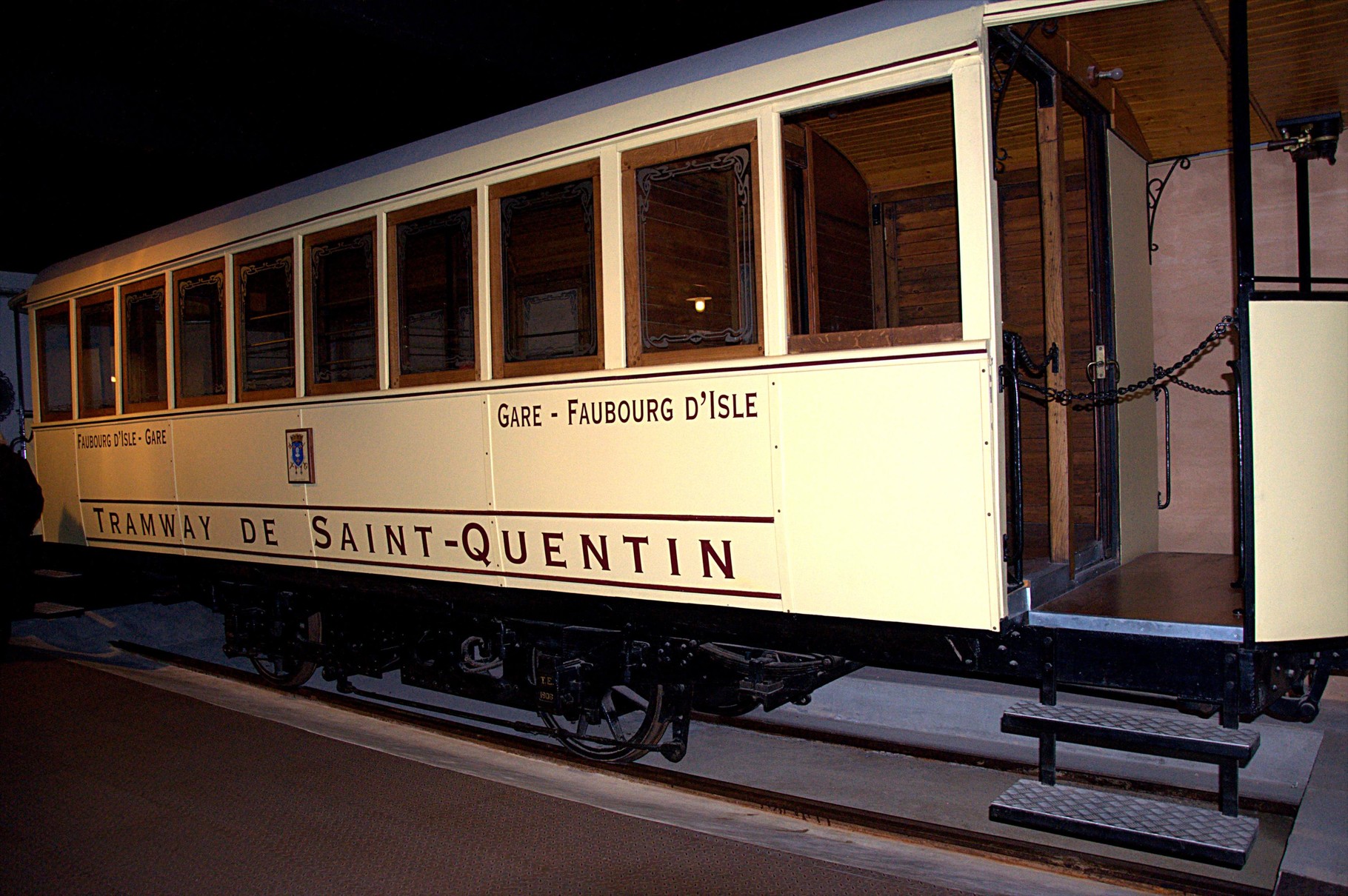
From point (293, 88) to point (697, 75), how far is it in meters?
6.28

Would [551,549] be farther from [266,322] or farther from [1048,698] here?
[266,322]

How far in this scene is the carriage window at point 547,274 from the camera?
14.7ft

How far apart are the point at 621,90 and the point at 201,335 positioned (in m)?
3.65

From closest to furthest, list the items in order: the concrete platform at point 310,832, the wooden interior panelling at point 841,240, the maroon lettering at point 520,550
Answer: the concrete platform at point 310,832 < the maroon lettering at point 520,550 < the wooden interior panelling at point 841,240

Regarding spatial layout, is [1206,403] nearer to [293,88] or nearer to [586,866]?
[586,866]

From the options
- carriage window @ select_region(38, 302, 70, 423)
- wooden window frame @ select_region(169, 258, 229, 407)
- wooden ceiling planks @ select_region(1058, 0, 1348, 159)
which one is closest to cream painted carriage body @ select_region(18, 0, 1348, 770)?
wooden window frame @ select_region(169, 258, 229, 407)

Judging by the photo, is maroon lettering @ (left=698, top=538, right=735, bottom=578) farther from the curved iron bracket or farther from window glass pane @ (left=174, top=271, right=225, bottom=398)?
window glass pane @ (left=174, top=271, right=225, bottom=398)

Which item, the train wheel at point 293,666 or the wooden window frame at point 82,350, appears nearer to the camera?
the train wheel at point 293,666

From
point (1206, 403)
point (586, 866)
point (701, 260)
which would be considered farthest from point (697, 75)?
point (1206, 403)

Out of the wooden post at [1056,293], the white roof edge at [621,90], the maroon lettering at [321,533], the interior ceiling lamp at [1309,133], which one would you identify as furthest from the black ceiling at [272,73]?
the maroon lettering at [321,533]

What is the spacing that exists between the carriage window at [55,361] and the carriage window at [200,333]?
175cm

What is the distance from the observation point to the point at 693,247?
430cm

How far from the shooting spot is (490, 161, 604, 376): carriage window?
14.7 feet

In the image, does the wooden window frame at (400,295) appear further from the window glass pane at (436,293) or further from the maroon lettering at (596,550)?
the maroon lettering at (596,550)
